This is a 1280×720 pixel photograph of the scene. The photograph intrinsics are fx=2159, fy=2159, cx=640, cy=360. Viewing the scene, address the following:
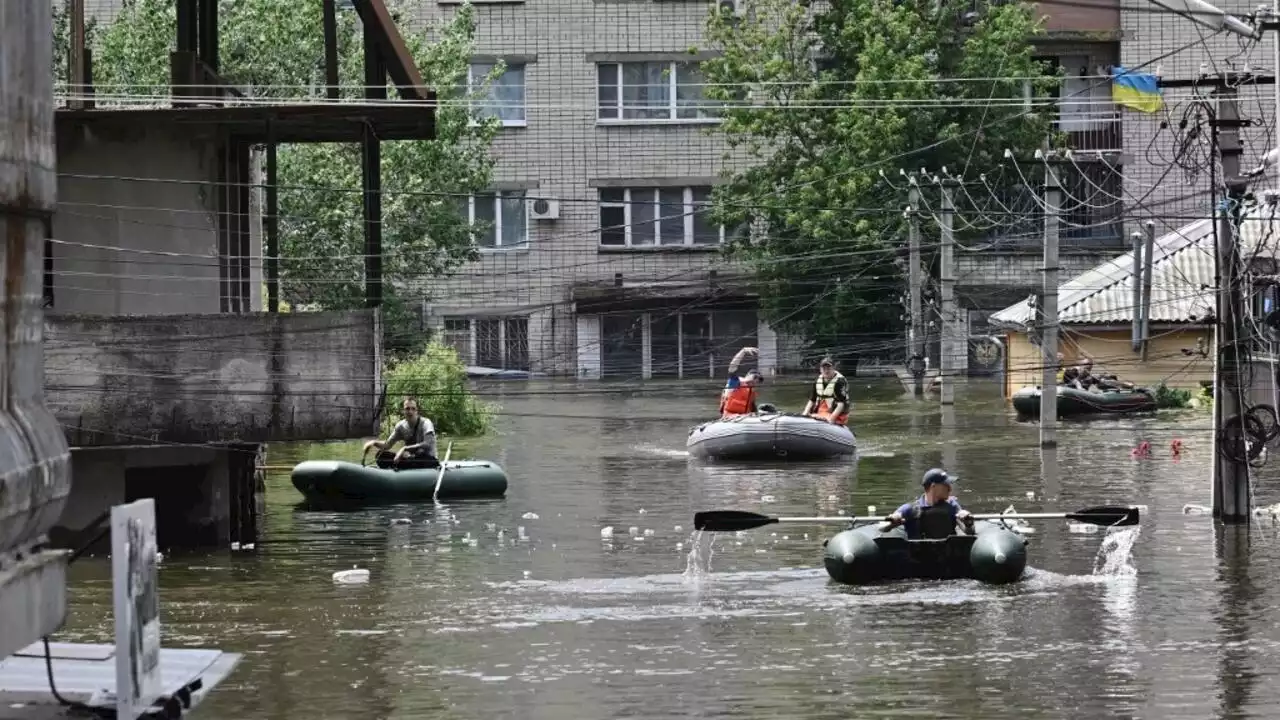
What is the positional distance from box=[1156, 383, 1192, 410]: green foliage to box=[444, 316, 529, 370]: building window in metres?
18.7

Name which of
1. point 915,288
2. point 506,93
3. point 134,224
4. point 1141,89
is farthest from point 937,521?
point 506,93

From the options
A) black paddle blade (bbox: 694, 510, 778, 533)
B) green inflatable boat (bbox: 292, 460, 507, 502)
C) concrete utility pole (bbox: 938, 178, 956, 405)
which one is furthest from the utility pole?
black paddle blade (bbox: 694, 510, 778, 533)

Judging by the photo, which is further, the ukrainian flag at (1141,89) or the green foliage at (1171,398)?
the green foliage at (1171,398)

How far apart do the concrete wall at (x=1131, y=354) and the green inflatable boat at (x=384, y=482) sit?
22099mm

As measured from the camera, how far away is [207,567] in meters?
25.1

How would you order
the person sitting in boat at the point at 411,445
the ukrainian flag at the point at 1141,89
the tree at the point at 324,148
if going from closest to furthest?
the ukrainian flag at the point at 1141,89 → the person sitting in boat at the point at 411,445 → the tree at the point at 324,148

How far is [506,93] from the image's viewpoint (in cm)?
6300

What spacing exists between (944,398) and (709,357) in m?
13.5

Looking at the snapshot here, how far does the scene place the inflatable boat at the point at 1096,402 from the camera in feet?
165

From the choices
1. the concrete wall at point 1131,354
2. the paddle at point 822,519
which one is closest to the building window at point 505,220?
the concrete wall at point 1131,354

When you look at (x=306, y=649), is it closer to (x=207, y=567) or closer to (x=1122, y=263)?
(x=207, y=567)

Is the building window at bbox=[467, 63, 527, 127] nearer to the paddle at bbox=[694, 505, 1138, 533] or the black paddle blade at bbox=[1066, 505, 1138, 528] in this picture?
the paddle at bbox=[694, 505, 1138, 533]

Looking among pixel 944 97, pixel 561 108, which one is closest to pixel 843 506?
pixel 944 97

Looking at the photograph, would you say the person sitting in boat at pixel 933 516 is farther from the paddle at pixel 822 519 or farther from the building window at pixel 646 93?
the building window at pixel 646 93
